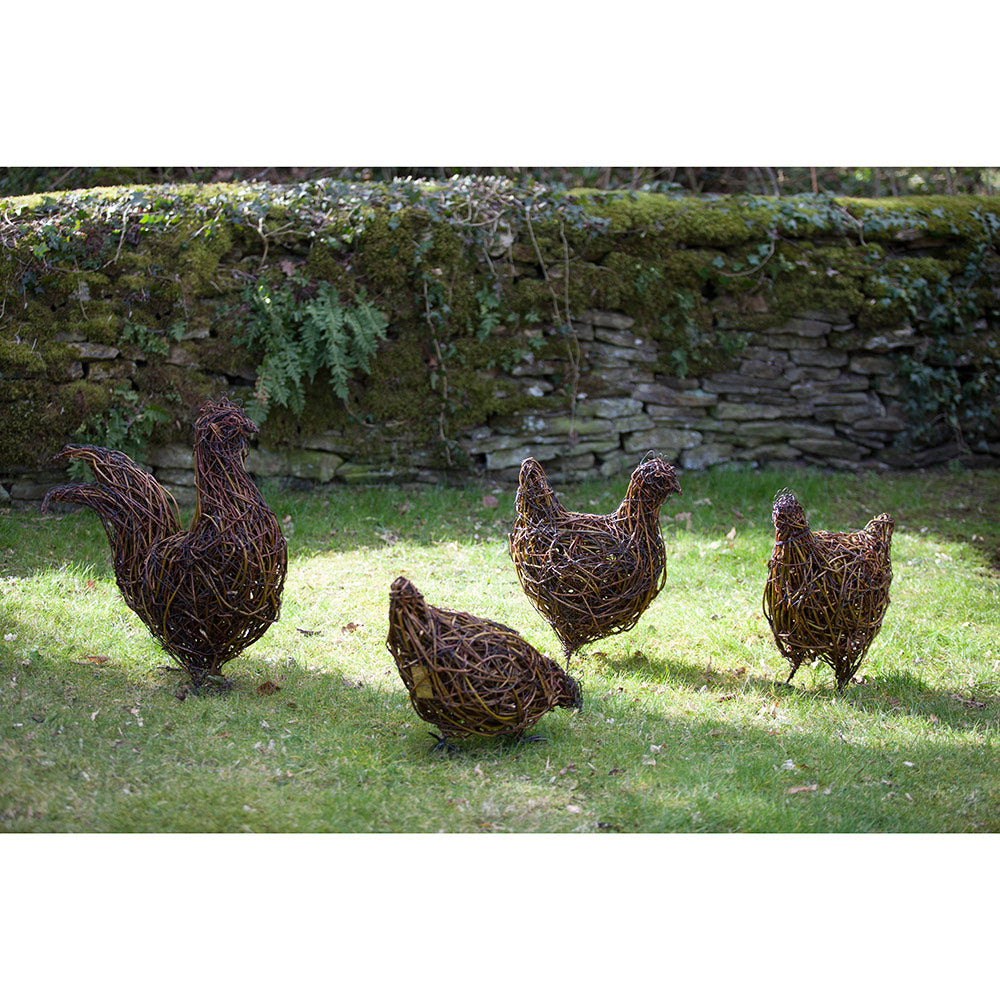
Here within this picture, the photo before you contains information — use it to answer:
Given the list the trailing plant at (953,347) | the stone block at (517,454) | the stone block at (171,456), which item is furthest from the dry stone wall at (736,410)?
the stone block at (171,456)

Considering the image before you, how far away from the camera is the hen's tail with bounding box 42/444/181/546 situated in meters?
4.45

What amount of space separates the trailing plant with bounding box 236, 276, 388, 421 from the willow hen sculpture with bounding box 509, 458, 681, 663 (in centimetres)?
317

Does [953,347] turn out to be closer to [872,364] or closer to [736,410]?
[872,364]

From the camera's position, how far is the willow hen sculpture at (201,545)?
4.34 metres

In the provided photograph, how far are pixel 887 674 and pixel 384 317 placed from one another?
4909mm

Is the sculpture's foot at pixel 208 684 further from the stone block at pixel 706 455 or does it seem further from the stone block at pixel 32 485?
the stone block at pixel 706 455

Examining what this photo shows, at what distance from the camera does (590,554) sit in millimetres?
Result: 4812

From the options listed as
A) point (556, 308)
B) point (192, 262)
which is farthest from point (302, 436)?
point (556, 308)

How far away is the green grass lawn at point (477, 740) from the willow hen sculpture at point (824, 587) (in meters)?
0.35

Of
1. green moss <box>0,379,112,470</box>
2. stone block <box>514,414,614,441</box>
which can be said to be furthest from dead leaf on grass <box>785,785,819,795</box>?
green moss <box>0,379,112,470</box>

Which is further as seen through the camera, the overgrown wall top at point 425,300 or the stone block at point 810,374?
the stone block at point 810,374

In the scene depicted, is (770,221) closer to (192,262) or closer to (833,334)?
(833,334)

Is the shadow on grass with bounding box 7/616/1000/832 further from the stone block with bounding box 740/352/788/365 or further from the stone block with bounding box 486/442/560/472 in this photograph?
the stone block with bounding box 740/352/788/365

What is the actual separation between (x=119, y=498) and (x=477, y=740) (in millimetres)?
2146
